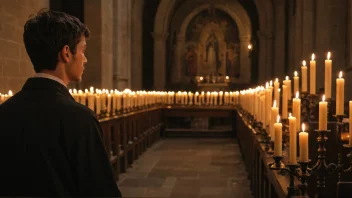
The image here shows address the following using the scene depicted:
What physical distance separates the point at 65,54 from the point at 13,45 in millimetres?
6672

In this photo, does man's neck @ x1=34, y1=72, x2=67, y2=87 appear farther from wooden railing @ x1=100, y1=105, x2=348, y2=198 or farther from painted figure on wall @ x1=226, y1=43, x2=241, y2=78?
painted figure on wall @ x1=226, y1=43, x2=241, y2=78

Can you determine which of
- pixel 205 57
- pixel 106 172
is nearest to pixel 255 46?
pixel 205 57

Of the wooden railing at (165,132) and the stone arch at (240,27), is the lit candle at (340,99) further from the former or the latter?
the stone arch at (240,27)

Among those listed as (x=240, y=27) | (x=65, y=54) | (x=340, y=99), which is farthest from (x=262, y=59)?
(x=65, y=54)

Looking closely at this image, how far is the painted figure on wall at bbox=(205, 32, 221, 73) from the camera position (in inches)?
939

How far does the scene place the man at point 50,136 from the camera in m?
1.78

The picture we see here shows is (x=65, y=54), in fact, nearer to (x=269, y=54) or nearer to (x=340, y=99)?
(x=340, y=99)

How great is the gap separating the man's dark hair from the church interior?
1307 mm

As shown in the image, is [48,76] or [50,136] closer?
[50,136]

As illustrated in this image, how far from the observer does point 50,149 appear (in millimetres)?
1783

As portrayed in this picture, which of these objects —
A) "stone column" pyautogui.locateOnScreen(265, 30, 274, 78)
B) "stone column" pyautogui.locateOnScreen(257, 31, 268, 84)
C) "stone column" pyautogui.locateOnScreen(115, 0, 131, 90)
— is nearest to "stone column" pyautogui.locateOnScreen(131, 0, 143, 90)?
"stone column" pyautogui.locateOnScreen(115, 0, 131, 90)

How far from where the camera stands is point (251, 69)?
75.9ft

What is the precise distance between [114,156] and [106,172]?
216 inches

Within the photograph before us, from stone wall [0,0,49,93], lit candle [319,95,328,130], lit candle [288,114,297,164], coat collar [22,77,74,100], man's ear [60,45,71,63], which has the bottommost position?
lit candle [288,114,297,164]
